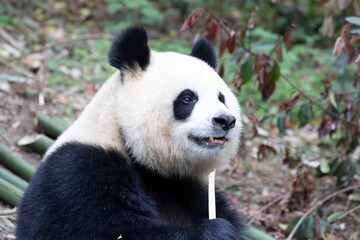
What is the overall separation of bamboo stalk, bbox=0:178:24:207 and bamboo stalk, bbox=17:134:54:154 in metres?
0.71

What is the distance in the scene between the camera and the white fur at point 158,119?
329cm

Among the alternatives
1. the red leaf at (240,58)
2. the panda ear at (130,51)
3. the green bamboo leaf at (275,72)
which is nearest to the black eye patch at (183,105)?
the panda ear at (130,51)

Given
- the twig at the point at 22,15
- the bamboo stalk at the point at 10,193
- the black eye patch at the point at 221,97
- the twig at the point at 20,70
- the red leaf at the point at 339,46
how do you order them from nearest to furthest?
the black eye patch at the point at 221,97 → the red leaf at the point at 339,46 → the bamboo stalk at the point at 10,193 → the twig at the point at 20,70 → the twig at the point at 22,15

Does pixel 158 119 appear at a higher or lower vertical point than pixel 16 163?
higher

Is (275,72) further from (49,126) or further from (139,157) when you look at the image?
(49,126)

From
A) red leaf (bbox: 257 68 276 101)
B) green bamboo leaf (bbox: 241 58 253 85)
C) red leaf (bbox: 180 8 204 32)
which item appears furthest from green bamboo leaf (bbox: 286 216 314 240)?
red leaf (bbox: 180 8 204 32)

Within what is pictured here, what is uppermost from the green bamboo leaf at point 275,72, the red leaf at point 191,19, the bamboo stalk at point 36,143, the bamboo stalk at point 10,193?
the red leaf at point 191,19

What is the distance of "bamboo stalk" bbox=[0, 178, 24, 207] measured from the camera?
178 inches

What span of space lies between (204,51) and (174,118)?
33.4 inches

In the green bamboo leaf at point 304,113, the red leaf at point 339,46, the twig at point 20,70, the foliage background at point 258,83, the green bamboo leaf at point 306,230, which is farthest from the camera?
the twig at point 20,70

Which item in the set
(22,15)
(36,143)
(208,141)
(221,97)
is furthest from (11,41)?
(208,141)

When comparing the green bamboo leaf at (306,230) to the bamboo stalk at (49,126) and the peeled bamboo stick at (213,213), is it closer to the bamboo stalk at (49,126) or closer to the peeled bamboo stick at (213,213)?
the peeled bamboo stick at (213,213)

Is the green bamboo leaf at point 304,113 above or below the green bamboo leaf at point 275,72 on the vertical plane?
below

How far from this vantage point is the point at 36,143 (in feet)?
17.4
